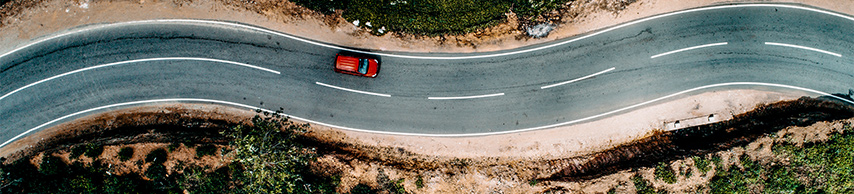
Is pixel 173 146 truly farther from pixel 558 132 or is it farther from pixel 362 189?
pixel 558 132

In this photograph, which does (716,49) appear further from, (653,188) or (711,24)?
(653,188)

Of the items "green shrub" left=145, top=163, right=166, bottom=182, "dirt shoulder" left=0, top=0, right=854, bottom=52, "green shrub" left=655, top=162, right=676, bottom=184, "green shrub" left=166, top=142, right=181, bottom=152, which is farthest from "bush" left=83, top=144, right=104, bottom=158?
"green shrub" left=655, top=162, right=676, bottom=184

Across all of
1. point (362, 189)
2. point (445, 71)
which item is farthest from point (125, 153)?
point (445, 71)

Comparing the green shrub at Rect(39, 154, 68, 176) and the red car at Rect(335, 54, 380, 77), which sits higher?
the red car at Rect(335, 54, 380, 77)

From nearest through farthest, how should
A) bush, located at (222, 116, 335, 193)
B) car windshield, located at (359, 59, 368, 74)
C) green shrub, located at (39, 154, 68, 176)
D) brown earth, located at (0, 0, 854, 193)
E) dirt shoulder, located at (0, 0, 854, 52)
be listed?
bush, located at (222, 116, 335, 193), car windshield, located at (359, 59, 368, 74), green shrub, located at (39, 154, 68, 176), dirt shoulder, located at (0, 0, 854, 52), brown earth, located at (0, 0, 854, 193)

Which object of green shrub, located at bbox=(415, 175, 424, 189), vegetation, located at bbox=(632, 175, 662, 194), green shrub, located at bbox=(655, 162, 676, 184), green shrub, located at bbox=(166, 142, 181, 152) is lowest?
green shrub, located at bbox=(166, 142, 181, 152)

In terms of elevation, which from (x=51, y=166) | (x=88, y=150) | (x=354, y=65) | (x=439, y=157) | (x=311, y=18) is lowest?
(x=51, y=166)

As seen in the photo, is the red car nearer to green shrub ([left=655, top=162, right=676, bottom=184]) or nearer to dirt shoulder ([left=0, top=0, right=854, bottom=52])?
dirt shoulder ([left=0, top=0, right=854, bottom=52])
